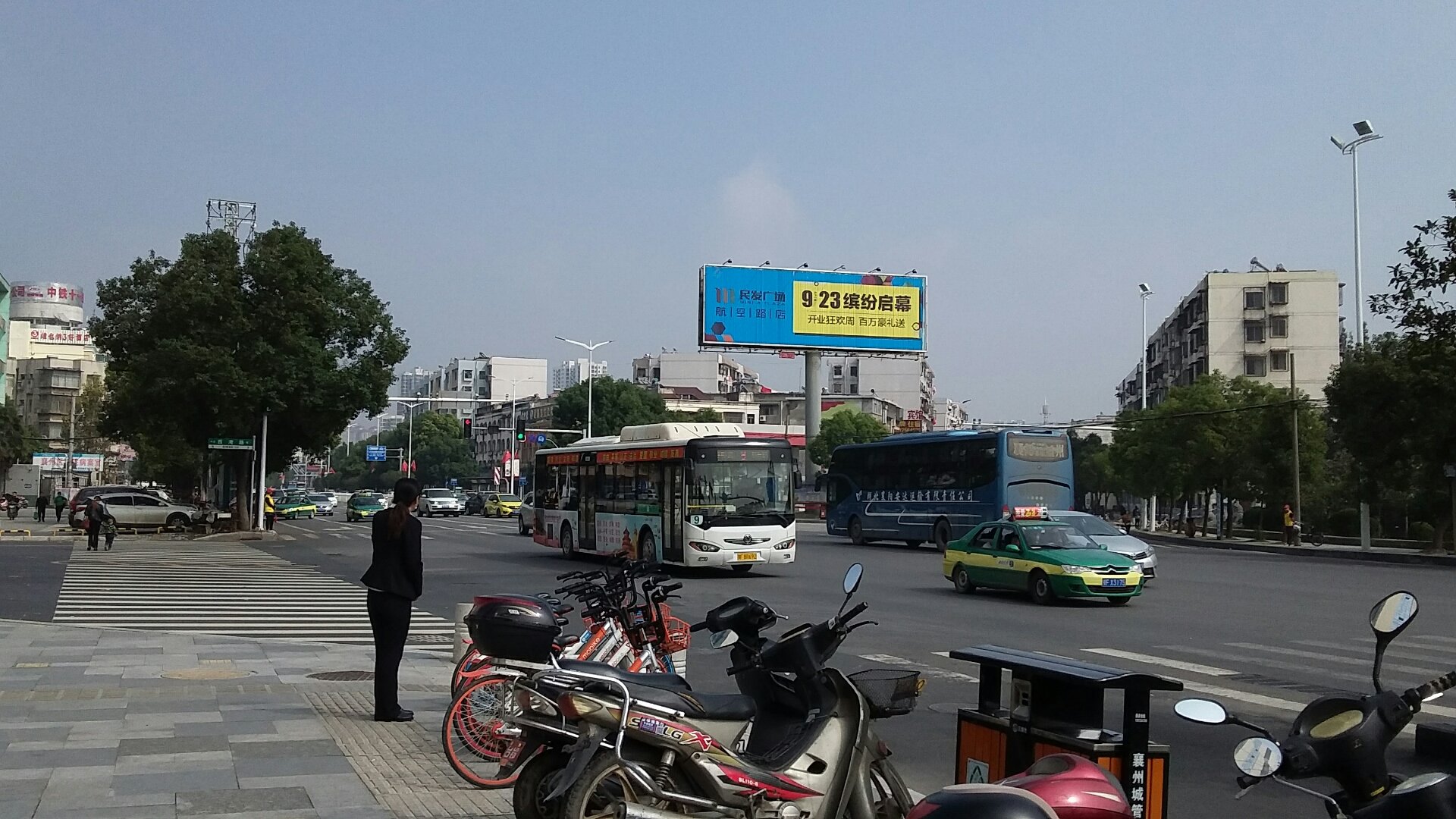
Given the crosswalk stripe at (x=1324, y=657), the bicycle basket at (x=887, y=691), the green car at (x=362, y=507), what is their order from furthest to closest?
1. the green car at (x=362, y=507)
2. the crosswalk stripe at (x=1324, y=657)
3. the bicycle basket at (x=887, y=691)

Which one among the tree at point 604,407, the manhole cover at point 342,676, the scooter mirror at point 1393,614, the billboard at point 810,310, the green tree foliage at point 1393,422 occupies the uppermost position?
the billboard at point 810,310

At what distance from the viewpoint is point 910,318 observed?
59.3 metres

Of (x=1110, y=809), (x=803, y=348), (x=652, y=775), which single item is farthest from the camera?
(x=803, y=348)

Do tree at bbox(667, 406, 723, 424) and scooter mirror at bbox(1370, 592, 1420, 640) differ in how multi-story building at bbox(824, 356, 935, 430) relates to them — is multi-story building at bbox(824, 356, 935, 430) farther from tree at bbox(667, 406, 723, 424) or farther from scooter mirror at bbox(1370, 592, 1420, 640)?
scooter mirror at bbox(1370, 592, 1420, 640)

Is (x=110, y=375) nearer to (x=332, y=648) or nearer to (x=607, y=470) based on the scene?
(x=607, y=470)

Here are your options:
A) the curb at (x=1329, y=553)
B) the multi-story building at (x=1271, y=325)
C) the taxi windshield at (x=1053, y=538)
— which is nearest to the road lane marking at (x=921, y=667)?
the taxi windshield at (x=1053, y=538)

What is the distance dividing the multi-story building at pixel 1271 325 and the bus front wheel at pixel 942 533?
155 feet

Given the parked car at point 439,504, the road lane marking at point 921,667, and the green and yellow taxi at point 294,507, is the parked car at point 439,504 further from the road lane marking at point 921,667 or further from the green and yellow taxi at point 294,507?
the road lane marking at point 921,667

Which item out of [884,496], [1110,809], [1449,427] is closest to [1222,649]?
[1110,809]

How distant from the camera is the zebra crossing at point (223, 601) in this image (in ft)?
53.3

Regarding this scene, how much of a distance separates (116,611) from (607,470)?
457 inches

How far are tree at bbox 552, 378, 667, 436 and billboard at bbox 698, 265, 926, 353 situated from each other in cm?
2853

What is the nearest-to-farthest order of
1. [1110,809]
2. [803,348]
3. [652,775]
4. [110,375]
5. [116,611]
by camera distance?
[1110,809], [652,775], [116,611], [110,375], [803,348]

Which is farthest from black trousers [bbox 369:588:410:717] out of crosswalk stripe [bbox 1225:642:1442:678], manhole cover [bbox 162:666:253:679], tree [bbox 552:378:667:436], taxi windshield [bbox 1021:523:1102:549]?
tree [bbox 552:378:667:436]
